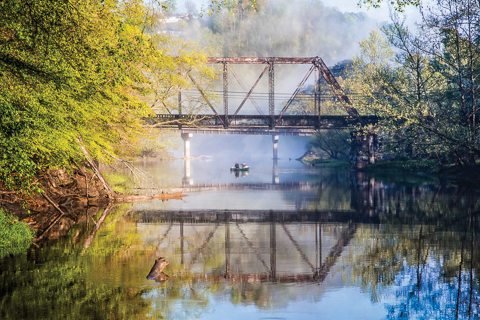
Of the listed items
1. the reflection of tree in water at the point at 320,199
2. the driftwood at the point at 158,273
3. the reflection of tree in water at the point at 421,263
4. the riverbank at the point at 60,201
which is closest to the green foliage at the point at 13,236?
the riverbank at the point at 60,201

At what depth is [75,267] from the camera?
12734 mm

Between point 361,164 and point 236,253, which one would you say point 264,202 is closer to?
point 236,253

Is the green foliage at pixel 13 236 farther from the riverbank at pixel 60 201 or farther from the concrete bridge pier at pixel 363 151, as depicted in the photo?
the concrete bridge pier at pixel 363 151

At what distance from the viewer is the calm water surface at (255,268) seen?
967 cm

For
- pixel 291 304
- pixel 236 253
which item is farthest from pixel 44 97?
pixel 291 304

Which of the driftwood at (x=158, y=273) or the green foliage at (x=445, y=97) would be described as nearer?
the driftwood at (x=158, y=273)

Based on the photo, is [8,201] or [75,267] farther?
[8,201]

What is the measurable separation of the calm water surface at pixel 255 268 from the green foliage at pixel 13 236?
26.2 inches

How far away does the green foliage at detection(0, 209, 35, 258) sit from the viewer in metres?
14.9

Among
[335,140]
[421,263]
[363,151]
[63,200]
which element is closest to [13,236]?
[63,200]

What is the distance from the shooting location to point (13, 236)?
16.1 m

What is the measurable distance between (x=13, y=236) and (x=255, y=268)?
8.73 m

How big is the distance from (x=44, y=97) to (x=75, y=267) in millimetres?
5149

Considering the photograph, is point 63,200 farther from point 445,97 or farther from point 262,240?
point 445,97
